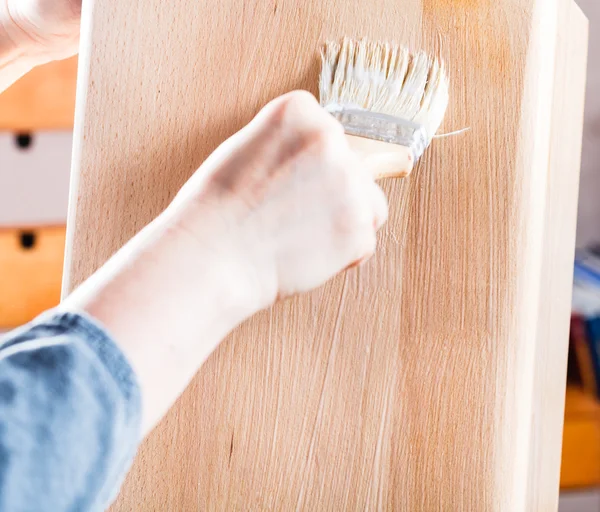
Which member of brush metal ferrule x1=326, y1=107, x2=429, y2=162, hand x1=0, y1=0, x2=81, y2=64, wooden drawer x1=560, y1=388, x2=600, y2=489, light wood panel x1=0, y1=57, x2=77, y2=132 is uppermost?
light wood panel x1=0, y1=57, x2=77, y2=132

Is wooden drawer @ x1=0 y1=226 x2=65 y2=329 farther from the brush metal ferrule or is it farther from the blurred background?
the brush metal ferrule

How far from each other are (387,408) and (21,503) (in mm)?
249

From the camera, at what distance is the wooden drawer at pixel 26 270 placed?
127cm

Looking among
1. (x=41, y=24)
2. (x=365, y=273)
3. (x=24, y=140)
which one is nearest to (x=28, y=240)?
(x=24, y=140)

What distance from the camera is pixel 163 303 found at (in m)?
0.31

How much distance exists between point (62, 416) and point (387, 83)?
0.98 ft

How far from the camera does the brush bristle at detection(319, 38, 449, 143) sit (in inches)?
17.2

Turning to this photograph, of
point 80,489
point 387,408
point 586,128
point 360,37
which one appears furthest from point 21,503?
point 586,128

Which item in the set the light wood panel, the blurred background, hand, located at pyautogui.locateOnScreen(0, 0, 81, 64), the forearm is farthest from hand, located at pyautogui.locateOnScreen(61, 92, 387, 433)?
the light wood panel

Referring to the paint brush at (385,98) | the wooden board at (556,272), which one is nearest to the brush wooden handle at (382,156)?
the paint brush at (385,98)

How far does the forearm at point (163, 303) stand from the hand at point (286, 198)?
0.6 inches

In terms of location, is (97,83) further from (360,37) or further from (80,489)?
(80,489)

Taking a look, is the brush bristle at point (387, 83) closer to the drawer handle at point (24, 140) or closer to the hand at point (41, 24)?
the hand at point (41, 24)

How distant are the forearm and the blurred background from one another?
35.7 inches
